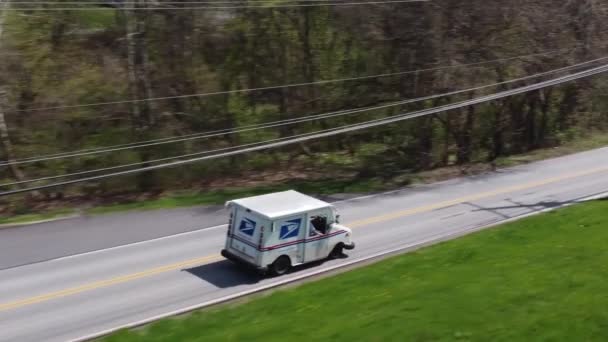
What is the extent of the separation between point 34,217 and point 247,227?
9.08 meters

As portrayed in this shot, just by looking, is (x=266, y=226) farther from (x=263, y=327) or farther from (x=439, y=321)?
(x=439, y=321)

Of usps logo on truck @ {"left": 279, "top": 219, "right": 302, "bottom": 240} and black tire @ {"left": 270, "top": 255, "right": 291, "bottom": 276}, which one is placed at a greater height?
usps logo on truck @ {"left": 279, "top": 219, "right": 302, "bottom": 240}

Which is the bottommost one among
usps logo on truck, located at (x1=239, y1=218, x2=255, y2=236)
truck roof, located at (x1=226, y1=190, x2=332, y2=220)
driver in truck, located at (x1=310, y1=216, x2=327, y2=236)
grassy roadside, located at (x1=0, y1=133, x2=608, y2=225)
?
grassy roadside, located at (x1=0, y1=133, x2=608, y2=225)

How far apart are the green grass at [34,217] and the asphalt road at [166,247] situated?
2.96 feet

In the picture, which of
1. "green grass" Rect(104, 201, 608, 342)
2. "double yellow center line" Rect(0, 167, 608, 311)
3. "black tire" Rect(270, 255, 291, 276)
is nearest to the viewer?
"green grass" Rect(104, 201, 608, 342)

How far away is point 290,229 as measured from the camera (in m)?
18.1

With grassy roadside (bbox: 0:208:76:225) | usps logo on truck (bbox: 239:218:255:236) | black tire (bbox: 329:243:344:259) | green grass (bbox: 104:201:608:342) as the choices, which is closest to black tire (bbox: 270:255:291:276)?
usps logo on truck (bbox: 239:218:255:236)

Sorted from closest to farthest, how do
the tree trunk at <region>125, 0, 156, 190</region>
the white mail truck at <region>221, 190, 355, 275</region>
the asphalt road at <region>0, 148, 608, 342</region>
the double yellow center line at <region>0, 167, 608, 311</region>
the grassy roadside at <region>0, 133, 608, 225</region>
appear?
the asphalt road at <region>0, 148, 608, 342</region>, the double yellow center line at <region>0, 167, 608, 311</region>, the white mail truck at <region>221, 190, 355, 275</region>, the grassy roadside at <region>0, 133, 608, 225</region>, the tree trunk at <region>125, 0, 156, 190</region>

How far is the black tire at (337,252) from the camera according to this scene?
19.3m

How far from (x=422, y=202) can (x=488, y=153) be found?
9.23m

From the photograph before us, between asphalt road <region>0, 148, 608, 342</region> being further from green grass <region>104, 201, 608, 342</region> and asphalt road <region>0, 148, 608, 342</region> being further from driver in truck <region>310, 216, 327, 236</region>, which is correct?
green grass <region>104, 201, 608, 342</region>

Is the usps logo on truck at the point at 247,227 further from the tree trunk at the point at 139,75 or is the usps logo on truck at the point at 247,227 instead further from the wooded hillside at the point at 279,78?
the tree trunk at the point at 139,75

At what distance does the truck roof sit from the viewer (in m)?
17.9

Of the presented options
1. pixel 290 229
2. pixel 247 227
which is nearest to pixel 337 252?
pixel 290 229
